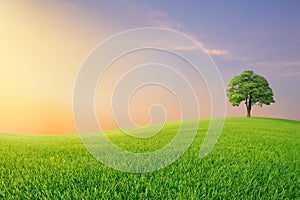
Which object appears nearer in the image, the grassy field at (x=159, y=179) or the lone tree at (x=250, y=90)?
the grassy field at (x=159, y=179)

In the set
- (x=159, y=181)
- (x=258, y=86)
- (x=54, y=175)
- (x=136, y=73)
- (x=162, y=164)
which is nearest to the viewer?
(x=159, y=181)

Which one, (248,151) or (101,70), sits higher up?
(101,70)

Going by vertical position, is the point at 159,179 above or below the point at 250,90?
below

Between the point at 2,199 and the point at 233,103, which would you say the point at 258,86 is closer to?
the point at 233,103

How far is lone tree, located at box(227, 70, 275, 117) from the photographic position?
127ft

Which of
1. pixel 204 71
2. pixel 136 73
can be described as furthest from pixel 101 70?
pixel 204 71

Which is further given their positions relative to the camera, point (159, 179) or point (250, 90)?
point (250, 90)

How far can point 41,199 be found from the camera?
5.20 meters

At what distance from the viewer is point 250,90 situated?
38875 mm

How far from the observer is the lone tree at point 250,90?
127 feet

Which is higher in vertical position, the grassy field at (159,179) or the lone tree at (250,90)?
the lone tree at (250,90)

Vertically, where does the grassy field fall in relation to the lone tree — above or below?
below

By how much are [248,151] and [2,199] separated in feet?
25.2

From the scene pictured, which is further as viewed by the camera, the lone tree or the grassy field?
the lone tree
